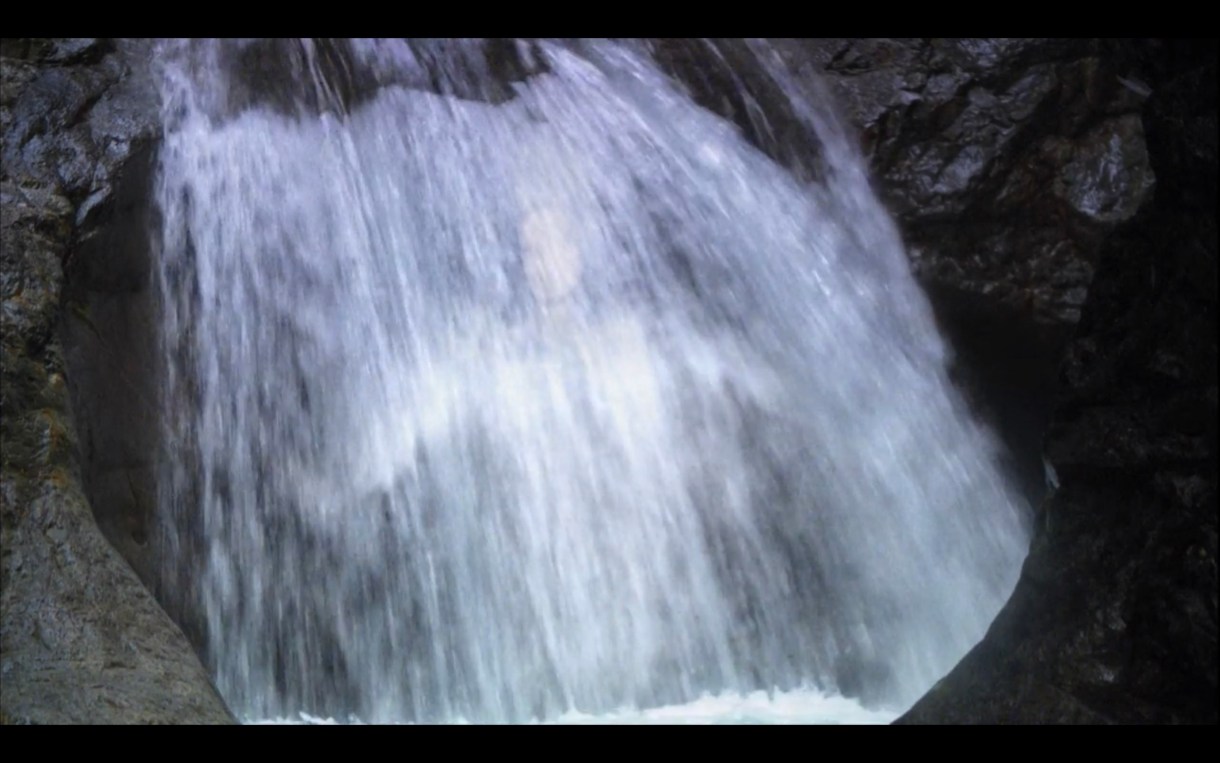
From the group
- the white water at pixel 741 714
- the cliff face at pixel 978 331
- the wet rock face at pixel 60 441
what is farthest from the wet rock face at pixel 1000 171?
the wet rock face at pixel 60 441

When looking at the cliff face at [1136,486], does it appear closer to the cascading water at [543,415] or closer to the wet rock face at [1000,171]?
the cascading water at [543,415]

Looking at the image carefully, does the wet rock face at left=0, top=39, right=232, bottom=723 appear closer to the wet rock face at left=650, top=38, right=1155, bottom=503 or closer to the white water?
the white water

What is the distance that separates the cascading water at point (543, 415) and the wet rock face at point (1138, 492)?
1.61 m

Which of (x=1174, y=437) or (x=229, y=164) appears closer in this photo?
(x=1174, y=437)

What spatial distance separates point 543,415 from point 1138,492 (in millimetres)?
2685

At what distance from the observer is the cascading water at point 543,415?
4.66 m

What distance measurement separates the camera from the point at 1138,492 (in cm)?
313

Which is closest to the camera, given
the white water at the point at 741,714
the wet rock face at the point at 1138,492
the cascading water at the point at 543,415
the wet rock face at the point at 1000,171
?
the wet rock face at the point at 1138,492

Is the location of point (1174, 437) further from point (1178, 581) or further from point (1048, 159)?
point (1048, 159)

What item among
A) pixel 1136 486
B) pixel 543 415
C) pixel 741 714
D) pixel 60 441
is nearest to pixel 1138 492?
pixel 1136 486

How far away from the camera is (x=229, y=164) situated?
531cm

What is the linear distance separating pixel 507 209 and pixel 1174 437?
11.4 ft

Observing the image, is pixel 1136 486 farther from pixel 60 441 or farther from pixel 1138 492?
pixel 60 441
